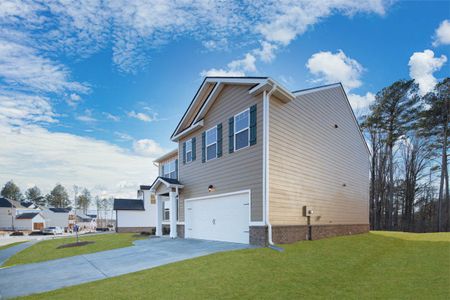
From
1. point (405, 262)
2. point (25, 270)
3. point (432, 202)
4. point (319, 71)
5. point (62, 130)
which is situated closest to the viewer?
point (405, 262)

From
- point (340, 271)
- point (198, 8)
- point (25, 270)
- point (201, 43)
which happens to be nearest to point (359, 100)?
point (201, 43)

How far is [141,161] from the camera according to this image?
27.1 metres

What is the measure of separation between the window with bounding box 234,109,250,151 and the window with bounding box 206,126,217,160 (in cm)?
180

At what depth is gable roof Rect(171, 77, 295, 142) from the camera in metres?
11.0

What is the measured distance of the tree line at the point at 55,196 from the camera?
8575 cm

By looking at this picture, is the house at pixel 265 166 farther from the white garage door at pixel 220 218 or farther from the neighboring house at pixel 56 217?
the neighboring house at pixel 56 217

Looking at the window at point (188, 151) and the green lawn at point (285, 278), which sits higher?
the window at point (188, 151)

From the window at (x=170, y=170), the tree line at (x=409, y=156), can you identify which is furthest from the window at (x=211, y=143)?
the tree line at (x=409, y=156)

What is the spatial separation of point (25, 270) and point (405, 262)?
1225 centimetres

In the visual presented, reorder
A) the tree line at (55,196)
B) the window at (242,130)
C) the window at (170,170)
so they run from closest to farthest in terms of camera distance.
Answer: the window at (242,130) < the window at (170,170) < the tree line at (55,196)

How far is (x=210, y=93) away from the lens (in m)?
14.4

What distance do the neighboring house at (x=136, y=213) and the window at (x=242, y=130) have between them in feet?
70.4

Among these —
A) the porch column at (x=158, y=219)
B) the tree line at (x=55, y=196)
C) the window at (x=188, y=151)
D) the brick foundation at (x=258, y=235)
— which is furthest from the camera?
the tree line at (x=55, y=196)

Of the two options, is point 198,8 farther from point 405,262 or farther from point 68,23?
point 405,262
